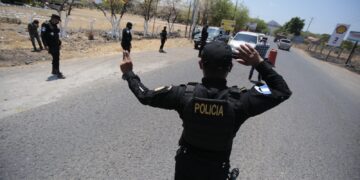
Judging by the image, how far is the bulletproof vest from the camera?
163cm

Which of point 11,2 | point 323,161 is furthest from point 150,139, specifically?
point 11,2

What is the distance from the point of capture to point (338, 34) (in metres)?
34.1

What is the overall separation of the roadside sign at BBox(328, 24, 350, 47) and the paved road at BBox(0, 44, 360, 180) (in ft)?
103

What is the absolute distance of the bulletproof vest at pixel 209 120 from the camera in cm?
163

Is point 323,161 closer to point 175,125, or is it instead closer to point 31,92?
point 175,125

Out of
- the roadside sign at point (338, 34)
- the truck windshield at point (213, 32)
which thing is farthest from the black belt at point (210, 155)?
the roadside sign at point (338, 34)

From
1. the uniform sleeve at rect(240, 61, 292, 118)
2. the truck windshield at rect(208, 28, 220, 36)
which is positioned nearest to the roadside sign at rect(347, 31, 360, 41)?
the truck windshield at rect(208, 28, 220, 36)

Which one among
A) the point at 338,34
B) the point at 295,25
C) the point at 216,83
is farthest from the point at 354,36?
the point at 295,25

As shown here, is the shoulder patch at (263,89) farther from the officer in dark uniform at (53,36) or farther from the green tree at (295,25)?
the green tree at (295,25)

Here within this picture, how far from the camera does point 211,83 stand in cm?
175

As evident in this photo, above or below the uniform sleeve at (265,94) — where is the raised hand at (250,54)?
above

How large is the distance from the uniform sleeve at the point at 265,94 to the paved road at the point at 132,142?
2085 millimetres

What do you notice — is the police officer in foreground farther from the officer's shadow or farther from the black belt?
the officer's shadow

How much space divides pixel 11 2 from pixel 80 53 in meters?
32.0
